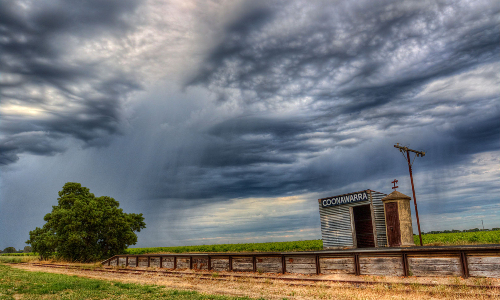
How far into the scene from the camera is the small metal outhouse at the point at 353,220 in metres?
27.6

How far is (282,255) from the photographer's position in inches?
783

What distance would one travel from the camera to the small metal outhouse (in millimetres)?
27609

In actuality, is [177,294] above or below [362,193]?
below

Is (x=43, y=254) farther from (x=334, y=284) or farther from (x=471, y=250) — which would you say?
(x=471, y=250)

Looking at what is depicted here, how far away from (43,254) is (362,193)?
44.0 m

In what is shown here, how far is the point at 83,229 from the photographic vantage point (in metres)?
39.7

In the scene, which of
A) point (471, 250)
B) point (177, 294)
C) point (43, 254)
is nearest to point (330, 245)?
point (471, 250)

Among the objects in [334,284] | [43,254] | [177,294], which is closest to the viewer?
[177,294]

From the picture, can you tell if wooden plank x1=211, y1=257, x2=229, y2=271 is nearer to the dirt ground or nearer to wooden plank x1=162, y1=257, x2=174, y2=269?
wooden plank x1=162, y1=257, x2=174, y2=269

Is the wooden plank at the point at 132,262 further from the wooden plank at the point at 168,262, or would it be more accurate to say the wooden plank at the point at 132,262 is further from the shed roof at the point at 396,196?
the shed roof at the point at 396,196

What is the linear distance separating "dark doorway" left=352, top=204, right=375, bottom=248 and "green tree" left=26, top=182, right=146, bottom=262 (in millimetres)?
31286

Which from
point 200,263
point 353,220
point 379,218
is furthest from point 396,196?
point 200,263

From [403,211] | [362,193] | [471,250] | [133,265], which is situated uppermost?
[362,193]

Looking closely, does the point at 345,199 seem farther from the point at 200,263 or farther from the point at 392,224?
the point at 200,263
